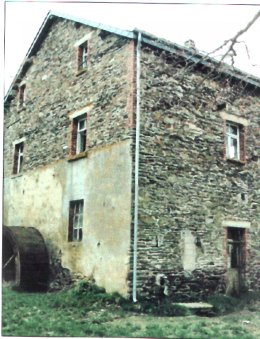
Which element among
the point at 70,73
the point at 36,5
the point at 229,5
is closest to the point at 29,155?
the point at 70,73

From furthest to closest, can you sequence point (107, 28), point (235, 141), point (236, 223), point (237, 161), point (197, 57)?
point (235, 141), point (237, 161), point (236, 223), point (107, 28), point (197, 57)

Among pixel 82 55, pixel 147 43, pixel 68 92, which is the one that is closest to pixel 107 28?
pixel 147 43

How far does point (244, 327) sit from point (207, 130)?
2691mm

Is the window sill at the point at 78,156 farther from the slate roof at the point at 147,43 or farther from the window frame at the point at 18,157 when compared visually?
the slate roof at the point at 147,43

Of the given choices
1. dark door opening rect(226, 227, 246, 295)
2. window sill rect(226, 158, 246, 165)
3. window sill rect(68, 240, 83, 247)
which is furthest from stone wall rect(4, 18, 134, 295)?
window sill rect(226, 158, 246, 165)

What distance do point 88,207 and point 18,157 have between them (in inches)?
44.4

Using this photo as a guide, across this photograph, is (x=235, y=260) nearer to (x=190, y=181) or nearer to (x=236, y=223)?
(x=236, y=223)

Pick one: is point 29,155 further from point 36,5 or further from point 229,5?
point 229,5

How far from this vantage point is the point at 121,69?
642 centimetres

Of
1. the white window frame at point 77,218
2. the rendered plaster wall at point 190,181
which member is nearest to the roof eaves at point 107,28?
the rendered plaster wall at point 190,181

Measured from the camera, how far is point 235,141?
687 cm

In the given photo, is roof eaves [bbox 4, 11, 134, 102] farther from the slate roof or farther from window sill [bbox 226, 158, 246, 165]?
window sill [bbox 226, 158, 246, 165]

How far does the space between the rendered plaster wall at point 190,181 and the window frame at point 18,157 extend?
5.26 ft

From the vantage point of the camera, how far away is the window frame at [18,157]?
6227 millimetres
